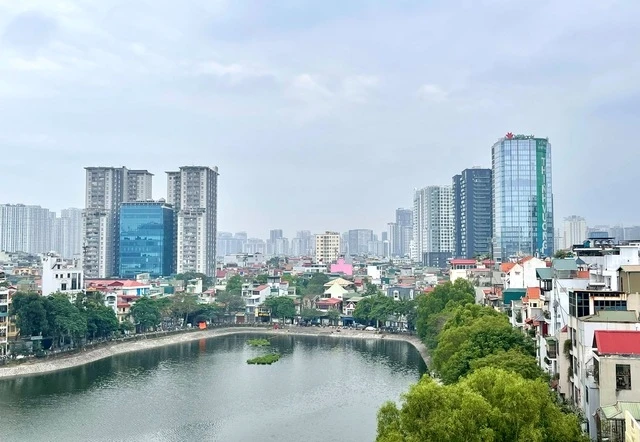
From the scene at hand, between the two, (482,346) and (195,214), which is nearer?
(482,346)

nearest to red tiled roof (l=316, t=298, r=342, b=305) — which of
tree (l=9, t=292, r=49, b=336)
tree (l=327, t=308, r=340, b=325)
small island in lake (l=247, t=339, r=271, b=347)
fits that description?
tree (l=327, t=308, r=340, b=325)

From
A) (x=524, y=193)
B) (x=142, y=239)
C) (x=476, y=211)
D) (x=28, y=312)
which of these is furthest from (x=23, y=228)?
(x=28, y=312)

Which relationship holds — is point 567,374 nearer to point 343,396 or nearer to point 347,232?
point 343,396

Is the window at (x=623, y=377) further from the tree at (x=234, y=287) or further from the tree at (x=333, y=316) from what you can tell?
the tree at (x=234, y=287)

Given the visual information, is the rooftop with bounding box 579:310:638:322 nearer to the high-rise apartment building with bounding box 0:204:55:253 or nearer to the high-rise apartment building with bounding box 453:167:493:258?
the high-rise apartment building with bounding box 453:167:493:258

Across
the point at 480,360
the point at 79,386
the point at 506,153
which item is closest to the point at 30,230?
the point at 506,153

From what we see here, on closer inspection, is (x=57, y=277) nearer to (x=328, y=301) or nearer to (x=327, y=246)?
(x=328, y=301)

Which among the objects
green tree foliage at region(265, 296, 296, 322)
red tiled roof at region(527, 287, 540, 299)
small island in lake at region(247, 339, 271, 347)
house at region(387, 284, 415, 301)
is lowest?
small island in lake at region(247, 339, 271, 347)
